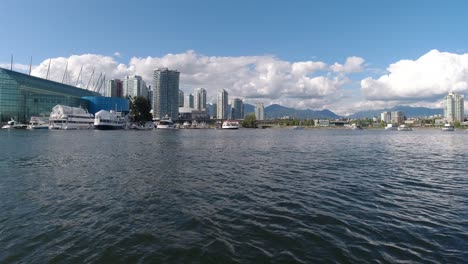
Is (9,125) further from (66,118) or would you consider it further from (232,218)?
(232,218)

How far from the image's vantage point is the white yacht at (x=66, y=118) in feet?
576

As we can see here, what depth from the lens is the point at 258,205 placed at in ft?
55.9

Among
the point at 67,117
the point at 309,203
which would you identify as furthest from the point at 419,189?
the point at 67,117

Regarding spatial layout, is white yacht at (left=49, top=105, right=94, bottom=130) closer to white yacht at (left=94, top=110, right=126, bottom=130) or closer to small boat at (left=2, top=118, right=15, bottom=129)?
white yacht at (left=94, top=110, right=126, bottom=130)

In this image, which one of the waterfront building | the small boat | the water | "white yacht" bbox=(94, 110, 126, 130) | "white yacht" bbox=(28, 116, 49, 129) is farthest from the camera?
the waterfront building

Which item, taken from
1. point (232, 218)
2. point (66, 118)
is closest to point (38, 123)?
point (66, 118)

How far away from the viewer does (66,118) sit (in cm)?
17625

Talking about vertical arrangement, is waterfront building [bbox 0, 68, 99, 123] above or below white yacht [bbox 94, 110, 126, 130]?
above

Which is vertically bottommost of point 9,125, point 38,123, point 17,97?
point 9,125

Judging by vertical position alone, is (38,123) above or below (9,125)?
above

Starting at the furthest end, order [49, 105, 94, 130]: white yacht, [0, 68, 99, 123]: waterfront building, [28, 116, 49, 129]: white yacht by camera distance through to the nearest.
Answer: [0, 68, 99, 123]: waterfront building, [28, 116, 49, 129]: white yacht, [49, 105, 94, 130]: white yacht

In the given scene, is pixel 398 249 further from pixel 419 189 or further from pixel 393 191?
pixel 419 189

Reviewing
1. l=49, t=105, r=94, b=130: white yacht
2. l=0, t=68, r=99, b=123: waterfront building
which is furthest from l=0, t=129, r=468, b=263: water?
l=0, t=68, r=99, b=123: waterfront building

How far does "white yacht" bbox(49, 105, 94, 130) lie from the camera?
17550 cm
